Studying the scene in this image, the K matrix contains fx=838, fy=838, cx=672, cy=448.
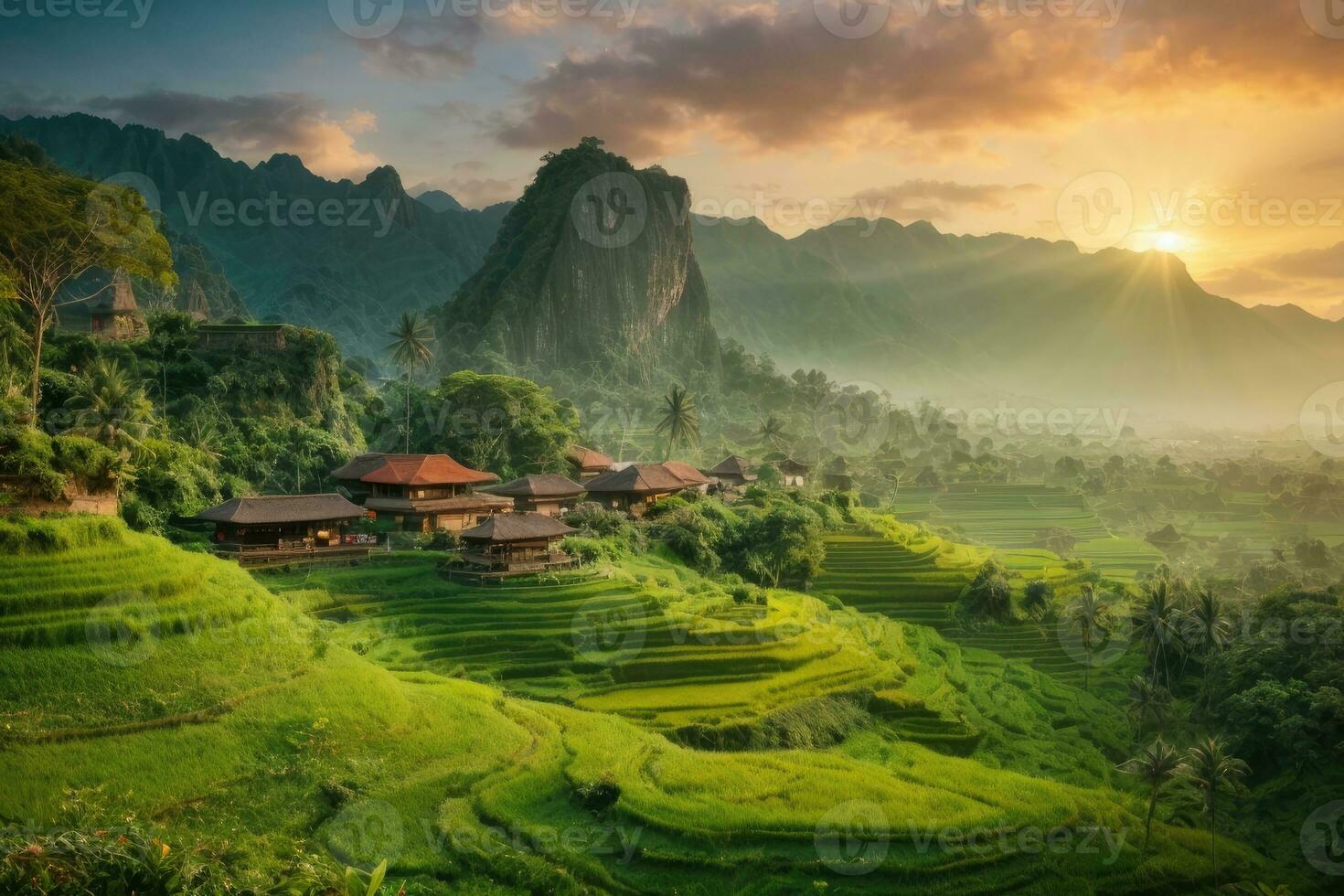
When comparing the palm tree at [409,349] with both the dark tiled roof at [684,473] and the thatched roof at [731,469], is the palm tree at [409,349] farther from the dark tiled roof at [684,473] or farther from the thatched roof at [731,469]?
the thatched roof at [731,469]

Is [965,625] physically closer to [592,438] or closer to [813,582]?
[813,582]

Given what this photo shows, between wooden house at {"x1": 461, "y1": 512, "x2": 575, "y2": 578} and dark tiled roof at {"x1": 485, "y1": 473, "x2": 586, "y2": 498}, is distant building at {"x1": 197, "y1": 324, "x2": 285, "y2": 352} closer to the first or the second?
dark tiled roof at {"x1": 485, "y1": 473, "x2": 586, "y2": 498}

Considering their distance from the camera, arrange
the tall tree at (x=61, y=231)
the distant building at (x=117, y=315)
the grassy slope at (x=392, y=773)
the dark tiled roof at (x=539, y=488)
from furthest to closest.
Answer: the distant building at (x=117, y=315), the dark tiled roof at (x=539, y=488), the tall tree at (x=61, y=231), the grassy slope at (x=392, y=773)

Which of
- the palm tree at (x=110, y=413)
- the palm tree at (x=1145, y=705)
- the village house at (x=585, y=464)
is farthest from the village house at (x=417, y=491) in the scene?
the palm tree at (x=1145, y=705)

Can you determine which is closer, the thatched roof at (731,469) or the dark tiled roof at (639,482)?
the dark tiled roof at (639,482)

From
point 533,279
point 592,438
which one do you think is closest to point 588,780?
point 592,438

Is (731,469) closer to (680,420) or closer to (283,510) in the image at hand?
(680,420)
